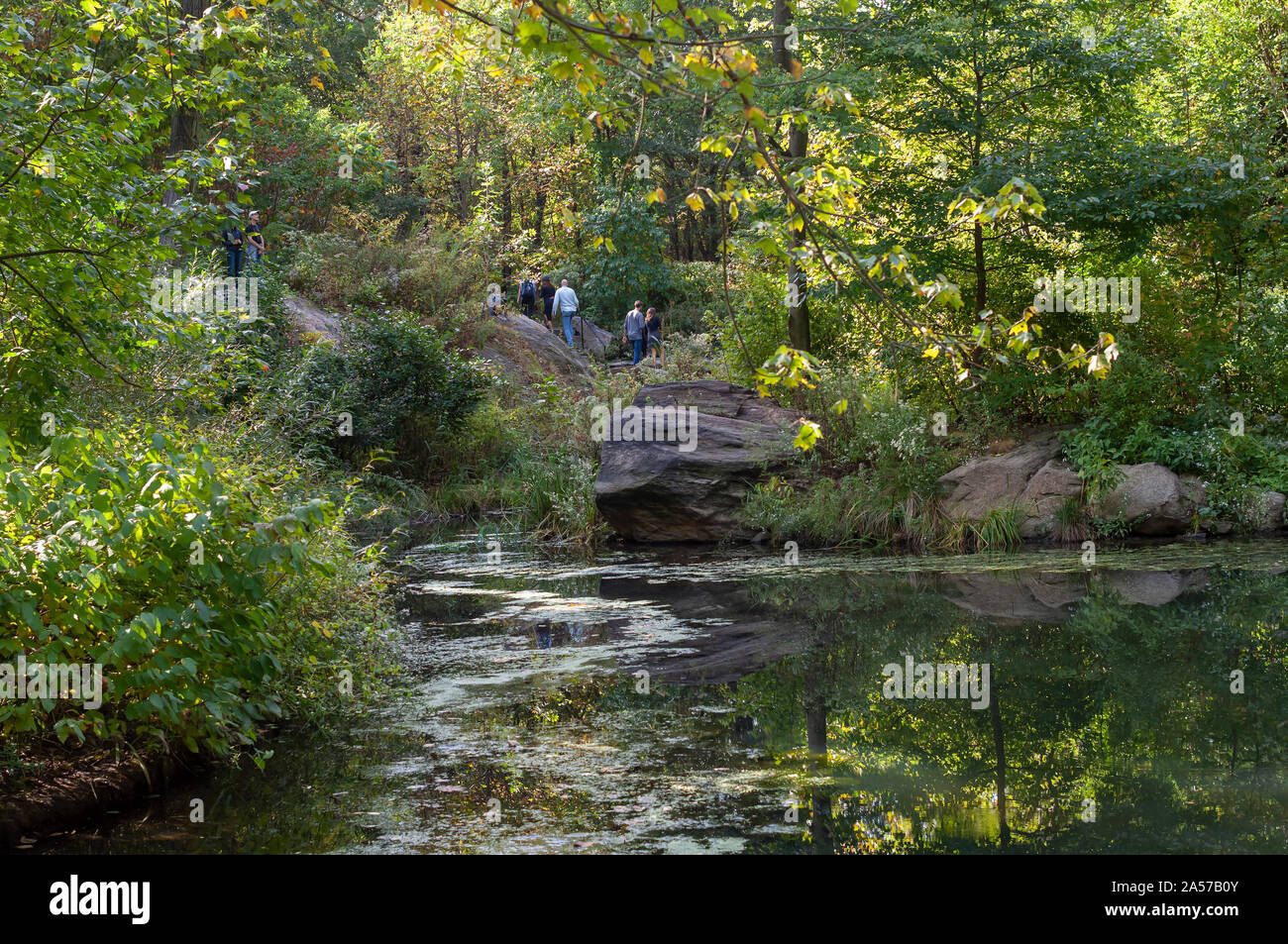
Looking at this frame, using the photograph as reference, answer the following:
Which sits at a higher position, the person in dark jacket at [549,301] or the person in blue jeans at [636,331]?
the person in dark jacket at [549,301]

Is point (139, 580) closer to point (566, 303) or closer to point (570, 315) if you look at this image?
point (566, 303)

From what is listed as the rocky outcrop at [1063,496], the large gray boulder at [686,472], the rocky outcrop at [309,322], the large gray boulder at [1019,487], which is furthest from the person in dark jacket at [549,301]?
the rocky outcrop at [1063,496]

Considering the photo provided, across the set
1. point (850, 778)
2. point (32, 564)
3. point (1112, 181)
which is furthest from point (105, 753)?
point (1112, 181)

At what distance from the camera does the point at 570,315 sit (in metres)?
27.5

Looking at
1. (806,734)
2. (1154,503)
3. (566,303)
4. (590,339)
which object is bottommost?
(806,734)

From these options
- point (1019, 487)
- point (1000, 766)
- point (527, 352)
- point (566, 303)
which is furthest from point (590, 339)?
point (1000, 766)

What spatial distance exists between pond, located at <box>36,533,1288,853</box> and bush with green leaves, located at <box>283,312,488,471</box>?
816 centimetres

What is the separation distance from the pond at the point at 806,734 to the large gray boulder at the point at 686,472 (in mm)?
4118

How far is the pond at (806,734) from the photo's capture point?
423 centimetres

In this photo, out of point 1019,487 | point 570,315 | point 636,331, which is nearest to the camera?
point 1019,487

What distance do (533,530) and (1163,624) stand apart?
932 cm

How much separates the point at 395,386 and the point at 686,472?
6.38 m

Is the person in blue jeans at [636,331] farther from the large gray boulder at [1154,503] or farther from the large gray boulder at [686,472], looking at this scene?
the large gray boulder at [1154,503]

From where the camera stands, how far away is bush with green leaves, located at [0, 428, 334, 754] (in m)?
4.11
